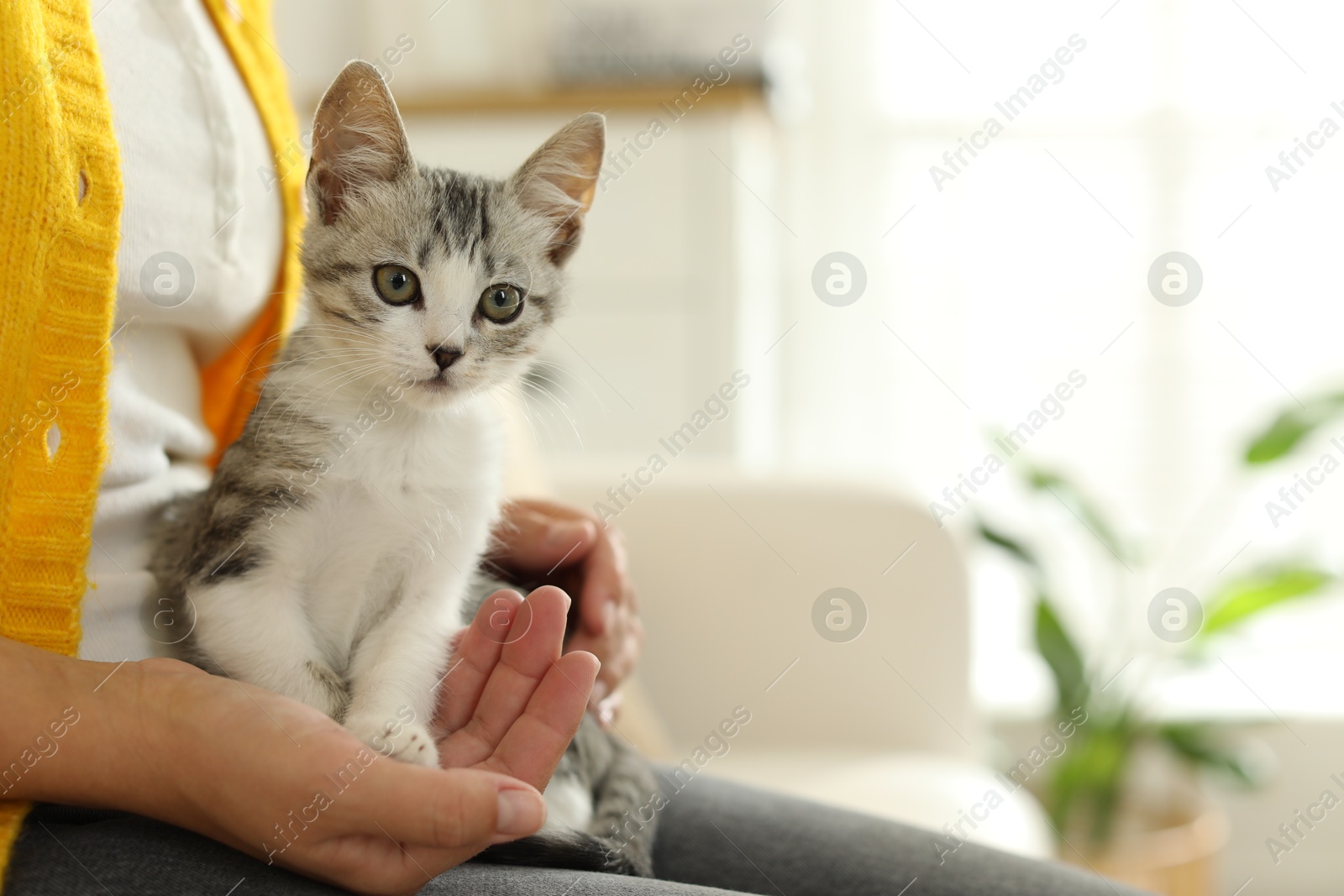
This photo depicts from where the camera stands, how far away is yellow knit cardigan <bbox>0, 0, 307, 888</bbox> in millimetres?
678

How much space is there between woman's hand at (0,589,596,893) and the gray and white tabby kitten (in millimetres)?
99

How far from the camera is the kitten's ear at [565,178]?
2.99 ft

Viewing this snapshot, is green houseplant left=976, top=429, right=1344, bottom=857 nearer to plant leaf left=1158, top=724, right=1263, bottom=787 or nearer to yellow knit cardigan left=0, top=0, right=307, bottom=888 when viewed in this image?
plant leaf left=1158, top=724, right=1263, bottom=787

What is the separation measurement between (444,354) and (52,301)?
0.27 metres

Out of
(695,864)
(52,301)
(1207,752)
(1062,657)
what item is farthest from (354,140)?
(1207,752)

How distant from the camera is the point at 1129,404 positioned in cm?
276

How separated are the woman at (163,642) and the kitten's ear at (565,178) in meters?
0.26

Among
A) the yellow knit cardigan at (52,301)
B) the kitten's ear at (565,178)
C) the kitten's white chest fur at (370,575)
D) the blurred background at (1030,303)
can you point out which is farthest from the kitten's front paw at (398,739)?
the blurred background at (1030,303)

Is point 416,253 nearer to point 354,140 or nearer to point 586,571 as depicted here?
point 354,140

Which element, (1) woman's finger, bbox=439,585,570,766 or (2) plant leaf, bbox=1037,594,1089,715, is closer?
(1) woman's finger, bbox=439,585,570,766

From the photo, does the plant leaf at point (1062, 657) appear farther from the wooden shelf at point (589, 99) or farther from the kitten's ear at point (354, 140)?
the kitten's ear at point (354, 140)

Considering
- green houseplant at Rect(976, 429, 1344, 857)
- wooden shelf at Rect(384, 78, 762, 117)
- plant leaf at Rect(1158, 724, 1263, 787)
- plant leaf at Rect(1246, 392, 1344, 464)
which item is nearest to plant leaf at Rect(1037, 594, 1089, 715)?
green houseplant at Rect(976, 429, 1344, 857)

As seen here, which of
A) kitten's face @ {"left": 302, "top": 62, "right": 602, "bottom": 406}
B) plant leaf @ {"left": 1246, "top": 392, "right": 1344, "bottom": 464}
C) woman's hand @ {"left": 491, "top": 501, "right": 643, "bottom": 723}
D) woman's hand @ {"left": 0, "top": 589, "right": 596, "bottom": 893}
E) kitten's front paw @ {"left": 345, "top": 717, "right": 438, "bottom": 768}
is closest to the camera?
woman's hand @ {"left": 0, "top": 589, "right": 596, "bottom": 893}

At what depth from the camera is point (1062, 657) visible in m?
2.23
